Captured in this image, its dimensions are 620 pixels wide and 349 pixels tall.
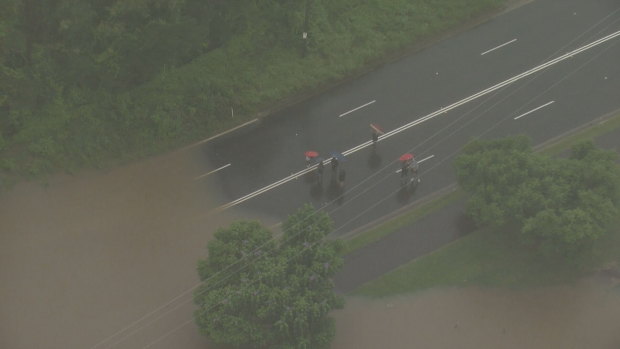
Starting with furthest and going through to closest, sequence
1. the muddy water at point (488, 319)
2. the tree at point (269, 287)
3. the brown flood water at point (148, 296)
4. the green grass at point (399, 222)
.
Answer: the green grass at point (399, 222)
the muddy water at point (488, 319)
the brown flood water at point (148, 296)
the tree at point (269, 287)

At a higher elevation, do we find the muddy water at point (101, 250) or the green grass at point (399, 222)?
the muddy water at point (101, 250)

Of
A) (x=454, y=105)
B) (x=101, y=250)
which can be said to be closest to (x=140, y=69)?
(x=101, y=250)

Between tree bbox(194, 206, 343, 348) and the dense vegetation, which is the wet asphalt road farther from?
tree bbox(194, 206, 343, 348)

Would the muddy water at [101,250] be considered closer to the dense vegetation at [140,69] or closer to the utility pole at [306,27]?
the dense vegetation at [140,69]

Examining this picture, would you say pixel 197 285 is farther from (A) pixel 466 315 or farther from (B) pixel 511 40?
(B) pixel 511 40

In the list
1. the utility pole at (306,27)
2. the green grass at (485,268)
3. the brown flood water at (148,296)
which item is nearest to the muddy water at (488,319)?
the brown flood water at (148,296)

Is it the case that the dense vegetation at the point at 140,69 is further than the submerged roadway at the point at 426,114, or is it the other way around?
the dense vegetation at the point at 140,69
